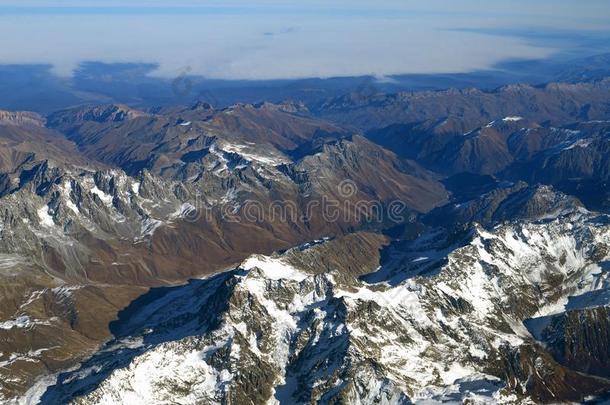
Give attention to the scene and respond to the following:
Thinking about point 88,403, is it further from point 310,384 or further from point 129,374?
point 310,384

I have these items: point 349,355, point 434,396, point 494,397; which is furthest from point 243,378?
point 494,397

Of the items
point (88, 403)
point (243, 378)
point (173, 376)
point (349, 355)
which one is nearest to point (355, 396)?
point (349, 355)

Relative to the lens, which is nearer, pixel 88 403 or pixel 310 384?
pixel 88 403

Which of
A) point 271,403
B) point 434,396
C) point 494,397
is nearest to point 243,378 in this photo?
point 271,403

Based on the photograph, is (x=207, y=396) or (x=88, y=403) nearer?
(x=88, y=403)

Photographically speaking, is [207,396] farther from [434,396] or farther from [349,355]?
[434,396]

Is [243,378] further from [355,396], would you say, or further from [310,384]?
[355,396]

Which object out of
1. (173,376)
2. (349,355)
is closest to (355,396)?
(349,355)
